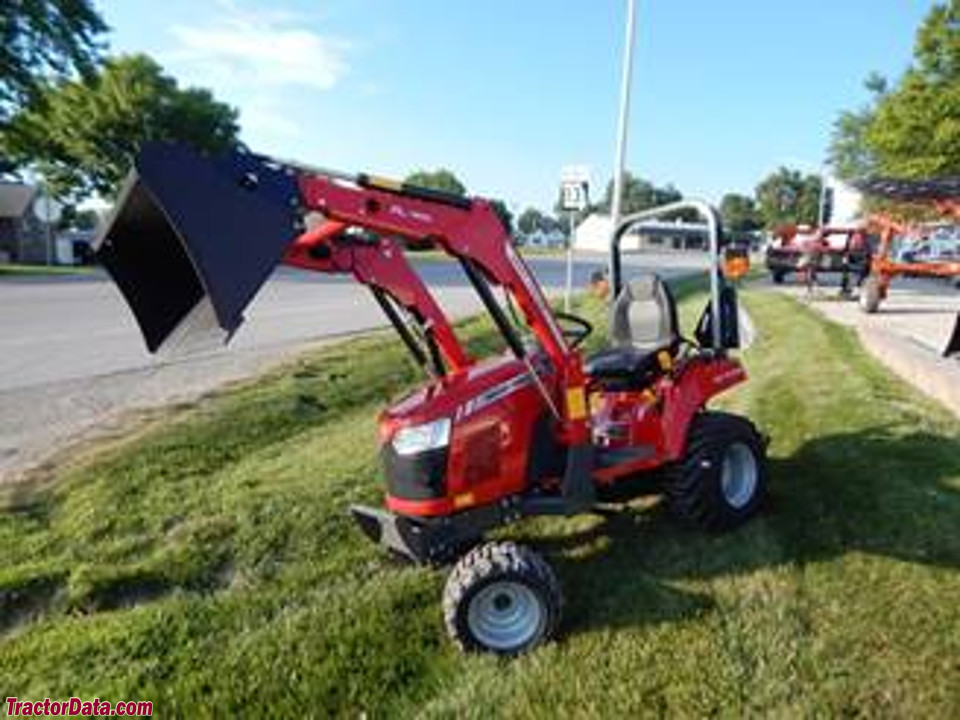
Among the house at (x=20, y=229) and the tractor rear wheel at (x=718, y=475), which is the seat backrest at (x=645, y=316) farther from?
the house at (x=20, y=229)

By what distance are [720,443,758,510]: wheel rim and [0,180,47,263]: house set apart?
4864cm

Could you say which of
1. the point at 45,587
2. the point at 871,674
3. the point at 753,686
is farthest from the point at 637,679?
the point at 45,587

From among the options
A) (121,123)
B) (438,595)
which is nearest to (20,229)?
(121,123)

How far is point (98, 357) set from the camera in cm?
1230

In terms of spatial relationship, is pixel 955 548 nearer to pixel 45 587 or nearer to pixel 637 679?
pixel 637 679

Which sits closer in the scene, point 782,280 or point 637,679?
point 637,679

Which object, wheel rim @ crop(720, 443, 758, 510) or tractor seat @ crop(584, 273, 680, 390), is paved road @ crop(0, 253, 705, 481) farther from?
wheel rim @ crop(720, 443, 758, 510)

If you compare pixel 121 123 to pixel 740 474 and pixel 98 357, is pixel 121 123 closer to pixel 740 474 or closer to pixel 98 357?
pixel 98 357

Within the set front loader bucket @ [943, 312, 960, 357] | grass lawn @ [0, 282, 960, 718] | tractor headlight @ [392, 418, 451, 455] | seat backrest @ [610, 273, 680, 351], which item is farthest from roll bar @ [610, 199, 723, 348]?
front loader bucket @ [943, 312, 960, 357]

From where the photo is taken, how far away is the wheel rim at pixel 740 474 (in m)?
5.31

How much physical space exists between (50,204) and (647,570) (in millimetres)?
43769

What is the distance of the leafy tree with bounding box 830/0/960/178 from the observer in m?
23.8

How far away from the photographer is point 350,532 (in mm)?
5422

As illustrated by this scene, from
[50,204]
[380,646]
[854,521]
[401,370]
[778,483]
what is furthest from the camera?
[50,204]
